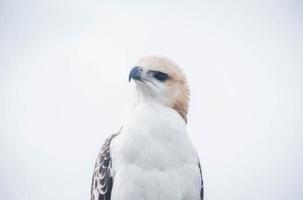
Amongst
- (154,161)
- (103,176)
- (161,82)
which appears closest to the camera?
(154,161)

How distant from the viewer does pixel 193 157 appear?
5641 mm

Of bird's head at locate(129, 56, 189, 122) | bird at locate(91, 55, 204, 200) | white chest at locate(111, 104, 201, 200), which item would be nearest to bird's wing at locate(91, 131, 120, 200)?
bird at locate(91, 55, 204, 200)

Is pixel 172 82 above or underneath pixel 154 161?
above

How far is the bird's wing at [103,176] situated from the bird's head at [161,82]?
65 centimetres

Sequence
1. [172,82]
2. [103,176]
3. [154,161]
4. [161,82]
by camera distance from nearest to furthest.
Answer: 1. [154,161]
2. [103,176]
3. [161,82]
4. [172,82]

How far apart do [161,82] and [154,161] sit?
107cm

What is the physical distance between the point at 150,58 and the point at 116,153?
122 centimetres

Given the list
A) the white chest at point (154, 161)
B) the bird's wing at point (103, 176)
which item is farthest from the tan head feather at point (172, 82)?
the bird's wing at point (103, 176)

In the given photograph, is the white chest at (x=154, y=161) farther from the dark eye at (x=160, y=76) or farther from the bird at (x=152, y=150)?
the dark eye at (x=160, y=76)

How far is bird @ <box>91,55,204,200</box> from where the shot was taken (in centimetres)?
534

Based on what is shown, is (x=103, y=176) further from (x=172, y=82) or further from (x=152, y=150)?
(x=172, y=82)

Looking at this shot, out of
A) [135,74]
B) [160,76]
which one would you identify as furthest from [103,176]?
[160,76]

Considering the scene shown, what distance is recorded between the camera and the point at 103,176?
5734 millimetres

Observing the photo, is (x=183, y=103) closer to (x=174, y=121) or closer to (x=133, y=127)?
(x=174, y=121)
